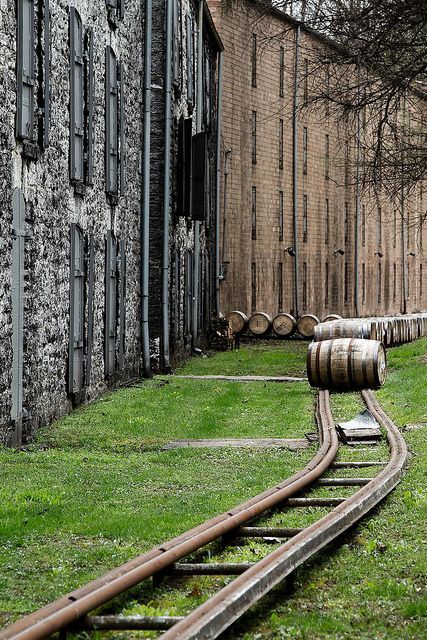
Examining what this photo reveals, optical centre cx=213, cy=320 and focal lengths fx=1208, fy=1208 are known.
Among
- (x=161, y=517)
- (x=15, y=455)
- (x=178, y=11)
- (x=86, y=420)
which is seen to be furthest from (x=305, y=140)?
(x=161, y=517)

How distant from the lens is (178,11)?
2653 cm

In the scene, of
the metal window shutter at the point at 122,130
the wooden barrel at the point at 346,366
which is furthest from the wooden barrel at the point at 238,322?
the wooden barrel at the point at 346,366

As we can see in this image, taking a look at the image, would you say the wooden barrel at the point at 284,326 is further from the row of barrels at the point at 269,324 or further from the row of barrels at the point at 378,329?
the row of barrels at the point at 378,329

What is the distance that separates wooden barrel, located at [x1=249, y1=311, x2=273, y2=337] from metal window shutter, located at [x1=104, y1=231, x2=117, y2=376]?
15362mm

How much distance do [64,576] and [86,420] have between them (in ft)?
28.9

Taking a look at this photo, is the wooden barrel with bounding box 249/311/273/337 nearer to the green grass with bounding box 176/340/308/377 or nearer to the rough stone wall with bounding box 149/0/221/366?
the green grass with bounding box 176/340/308/377

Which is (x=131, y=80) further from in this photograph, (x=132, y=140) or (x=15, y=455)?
(x=15, y=455)

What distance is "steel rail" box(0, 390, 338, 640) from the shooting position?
5125mm

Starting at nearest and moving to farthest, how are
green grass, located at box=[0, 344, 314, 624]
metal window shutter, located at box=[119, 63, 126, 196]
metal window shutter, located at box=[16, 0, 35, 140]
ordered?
green grass, located at box=[0, 344, 314, 624], metal window shutter, located at box=[16, 0, 35, 140], metal window shutter, located at box=[119, 63, 126, 196]

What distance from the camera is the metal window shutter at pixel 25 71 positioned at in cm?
1340

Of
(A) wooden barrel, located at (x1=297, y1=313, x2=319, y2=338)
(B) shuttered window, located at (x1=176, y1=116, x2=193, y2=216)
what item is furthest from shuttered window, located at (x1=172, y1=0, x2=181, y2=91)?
(A) wooden barrel, located at (x1=297, y1=313, x2=319, y2=338)

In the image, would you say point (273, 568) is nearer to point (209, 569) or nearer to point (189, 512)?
Result: point (209, 569)

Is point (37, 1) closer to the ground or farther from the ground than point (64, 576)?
farther from the ground

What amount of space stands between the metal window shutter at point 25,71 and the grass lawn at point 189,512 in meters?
3.59
